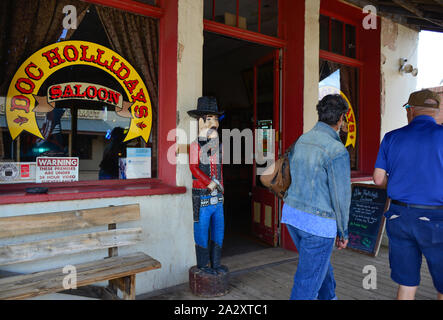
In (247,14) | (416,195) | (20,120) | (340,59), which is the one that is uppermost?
(247,14)

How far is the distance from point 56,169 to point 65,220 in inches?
26.8

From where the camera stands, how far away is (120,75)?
11.0 feet

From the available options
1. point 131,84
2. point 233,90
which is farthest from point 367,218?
point 233,90

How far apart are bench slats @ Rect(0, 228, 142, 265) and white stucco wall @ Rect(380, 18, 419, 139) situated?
457 cm

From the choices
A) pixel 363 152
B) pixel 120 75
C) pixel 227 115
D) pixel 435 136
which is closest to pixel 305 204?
pixel 435 136

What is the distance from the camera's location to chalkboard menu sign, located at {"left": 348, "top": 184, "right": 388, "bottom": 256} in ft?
14.1

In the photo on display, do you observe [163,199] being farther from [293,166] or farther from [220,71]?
[220,71]

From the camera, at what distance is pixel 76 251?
2543 mm

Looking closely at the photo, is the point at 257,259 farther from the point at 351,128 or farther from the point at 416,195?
the point at 351,128

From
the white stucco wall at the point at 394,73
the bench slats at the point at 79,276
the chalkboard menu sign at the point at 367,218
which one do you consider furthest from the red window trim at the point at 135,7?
the white stucco wall at the point at 394,73

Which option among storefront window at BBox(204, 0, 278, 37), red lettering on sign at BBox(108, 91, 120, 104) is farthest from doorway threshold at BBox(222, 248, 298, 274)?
storefront window at BBox(204, 0, 278, 37)

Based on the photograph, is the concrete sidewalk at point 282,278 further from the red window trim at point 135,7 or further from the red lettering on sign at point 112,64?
the red window trim at point 135,7

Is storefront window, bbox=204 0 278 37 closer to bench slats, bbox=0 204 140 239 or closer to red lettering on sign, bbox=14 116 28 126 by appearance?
red lettering on sign, bbox=14 116 28 126

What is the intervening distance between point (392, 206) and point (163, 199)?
77.3 inches
